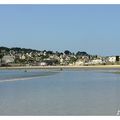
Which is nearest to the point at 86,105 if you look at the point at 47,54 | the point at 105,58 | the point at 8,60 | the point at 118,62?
the point at 118,62

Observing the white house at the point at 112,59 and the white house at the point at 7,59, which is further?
the white house at the point at 112,59

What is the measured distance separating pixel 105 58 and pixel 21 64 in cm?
A: 2843

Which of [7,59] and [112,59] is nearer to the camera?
[7,59]

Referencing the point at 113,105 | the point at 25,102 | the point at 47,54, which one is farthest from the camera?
the point at 47,54

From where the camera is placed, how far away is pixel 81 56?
175625 millimetres

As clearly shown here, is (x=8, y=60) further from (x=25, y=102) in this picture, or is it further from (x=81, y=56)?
(x=25, y=102)

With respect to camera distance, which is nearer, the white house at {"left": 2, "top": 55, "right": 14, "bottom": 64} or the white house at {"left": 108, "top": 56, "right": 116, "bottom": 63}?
the white house at {"left": 2, "top": 55, "right": 14, "bottom": 64}

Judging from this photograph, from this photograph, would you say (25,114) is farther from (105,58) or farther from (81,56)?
(81,56)

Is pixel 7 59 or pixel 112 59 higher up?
pixel 7 59
